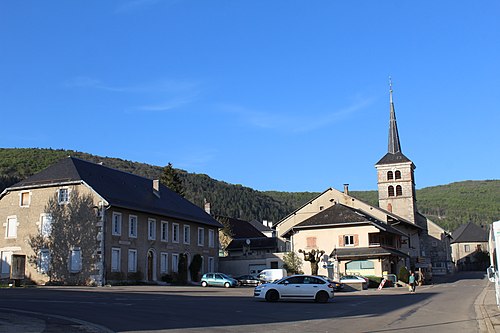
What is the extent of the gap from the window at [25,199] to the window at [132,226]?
8.12 metres

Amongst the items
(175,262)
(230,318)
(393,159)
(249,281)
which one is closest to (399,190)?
(393,159)

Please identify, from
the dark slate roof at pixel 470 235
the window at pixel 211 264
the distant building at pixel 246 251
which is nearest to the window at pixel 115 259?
the window at pixel 211 264

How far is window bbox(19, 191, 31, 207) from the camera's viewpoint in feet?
154

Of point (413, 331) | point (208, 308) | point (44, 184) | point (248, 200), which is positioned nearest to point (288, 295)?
point (208, 308)

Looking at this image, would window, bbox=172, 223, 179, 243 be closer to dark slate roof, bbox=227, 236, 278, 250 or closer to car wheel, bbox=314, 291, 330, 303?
dark slate roof, bbox=227, 236, 278, 250

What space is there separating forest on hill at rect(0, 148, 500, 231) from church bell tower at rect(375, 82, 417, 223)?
18.3 m

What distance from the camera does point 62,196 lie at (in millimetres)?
45469

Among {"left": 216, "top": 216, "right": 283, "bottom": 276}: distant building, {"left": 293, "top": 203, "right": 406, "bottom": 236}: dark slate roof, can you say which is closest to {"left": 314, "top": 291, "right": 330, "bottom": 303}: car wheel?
{"left": 293, "top": 203, "right": 406, "bottom": 236}: dark slate roof

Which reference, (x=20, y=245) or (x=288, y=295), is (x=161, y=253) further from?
(x=288, y=295)

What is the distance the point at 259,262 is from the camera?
6069 cm

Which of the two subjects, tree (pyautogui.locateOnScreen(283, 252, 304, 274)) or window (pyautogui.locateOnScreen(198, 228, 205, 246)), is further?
tree (pyautogui.locateOnScreen(283, 252, 304, 274))

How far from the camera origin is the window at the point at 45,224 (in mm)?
45231

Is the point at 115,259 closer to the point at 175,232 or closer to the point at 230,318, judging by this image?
the point at 175,232

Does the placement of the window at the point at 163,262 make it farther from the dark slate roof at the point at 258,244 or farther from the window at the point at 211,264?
the dark slate roof at the point at 258,244
